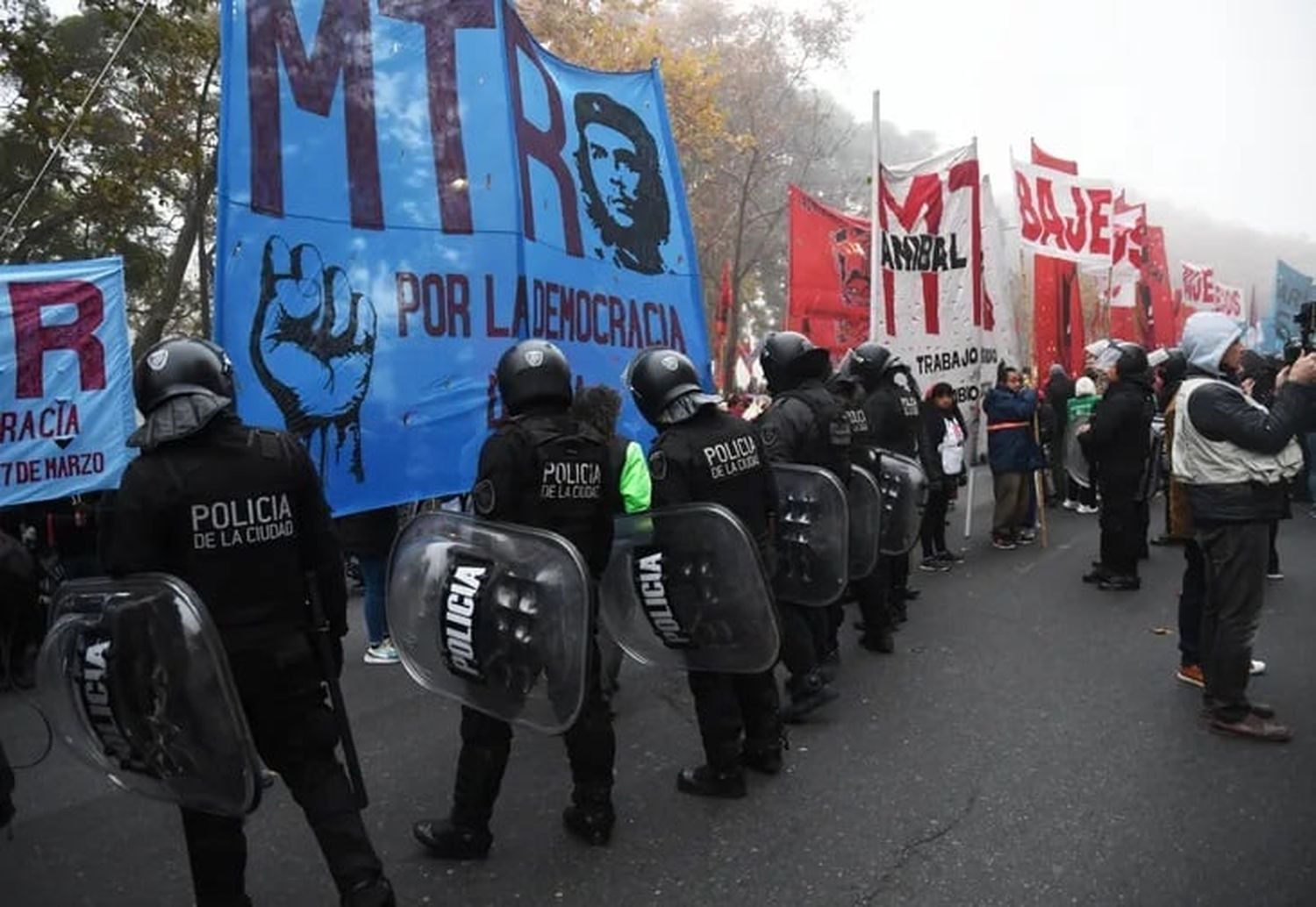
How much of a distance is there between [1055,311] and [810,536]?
678 centimetres

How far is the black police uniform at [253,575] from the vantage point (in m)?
2.39

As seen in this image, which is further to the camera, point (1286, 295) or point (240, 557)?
point (1286, 295)

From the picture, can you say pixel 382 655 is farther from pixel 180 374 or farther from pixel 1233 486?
pixel 1233 486

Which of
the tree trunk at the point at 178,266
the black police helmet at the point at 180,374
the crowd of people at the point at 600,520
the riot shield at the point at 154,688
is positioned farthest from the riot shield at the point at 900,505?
the tree trunk at the point at 178,266

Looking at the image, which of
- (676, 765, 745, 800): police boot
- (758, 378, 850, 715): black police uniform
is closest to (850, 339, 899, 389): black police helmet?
(758, 378, 850, 715): black police uniform

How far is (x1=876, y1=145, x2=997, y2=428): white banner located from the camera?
24.4ft

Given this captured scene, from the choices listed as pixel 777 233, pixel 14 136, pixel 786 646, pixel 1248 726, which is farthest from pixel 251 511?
pixel 777 233

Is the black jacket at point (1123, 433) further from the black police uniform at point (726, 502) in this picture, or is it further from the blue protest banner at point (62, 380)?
the blue protest banner at point (62, 380)

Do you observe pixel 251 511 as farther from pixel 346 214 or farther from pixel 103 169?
pixel 103 169

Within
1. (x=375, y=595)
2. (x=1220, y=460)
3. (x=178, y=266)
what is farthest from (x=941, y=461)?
(x=178, y=266)

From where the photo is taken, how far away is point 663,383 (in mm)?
3676

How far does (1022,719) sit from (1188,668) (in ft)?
3.58

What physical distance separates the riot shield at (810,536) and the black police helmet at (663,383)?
714 millimetres

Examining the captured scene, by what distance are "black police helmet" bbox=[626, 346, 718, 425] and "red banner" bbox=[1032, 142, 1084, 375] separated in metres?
7.03
